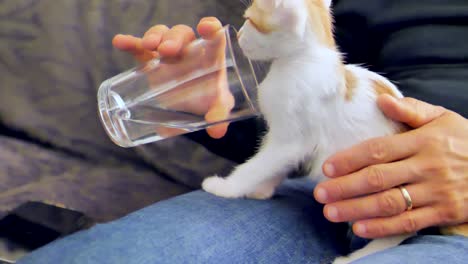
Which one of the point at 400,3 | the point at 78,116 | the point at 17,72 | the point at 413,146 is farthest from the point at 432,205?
the point at 17,72

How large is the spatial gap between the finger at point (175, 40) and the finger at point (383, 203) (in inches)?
14.0

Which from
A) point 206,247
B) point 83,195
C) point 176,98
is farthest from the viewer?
point 83,195

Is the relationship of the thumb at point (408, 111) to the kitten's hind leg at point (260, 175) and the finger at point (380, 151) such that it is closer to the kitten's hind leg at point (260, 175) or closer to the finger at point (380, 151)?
the finger at point (380, 151)

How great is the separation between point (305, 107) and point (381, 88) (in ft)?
0.41

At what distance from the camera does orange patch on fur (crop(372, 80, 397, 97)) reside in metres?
0.69

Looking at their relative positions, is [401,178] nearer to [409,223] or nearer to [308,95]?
[409,223]

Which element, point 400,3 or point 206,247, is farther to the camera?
point 400,3

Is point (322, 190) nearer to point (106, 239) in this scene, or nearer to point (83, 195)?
point (106, 239)

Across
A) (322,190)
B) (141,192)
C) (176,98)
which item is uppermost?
(176,98)

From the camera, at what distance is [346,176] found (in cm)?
66

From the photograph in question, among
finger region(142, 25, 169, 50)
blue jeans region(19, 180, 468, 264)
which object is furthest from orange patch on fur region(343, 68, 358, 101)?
finger region(142, 25, 169, 50)

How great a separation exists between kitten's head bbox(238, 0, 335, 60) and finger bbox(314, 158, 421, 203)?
0.19 metres

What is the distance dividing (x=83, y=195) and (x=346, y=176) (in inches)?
18.5

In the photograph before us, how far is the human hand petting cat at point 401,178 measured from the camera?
0.64m
